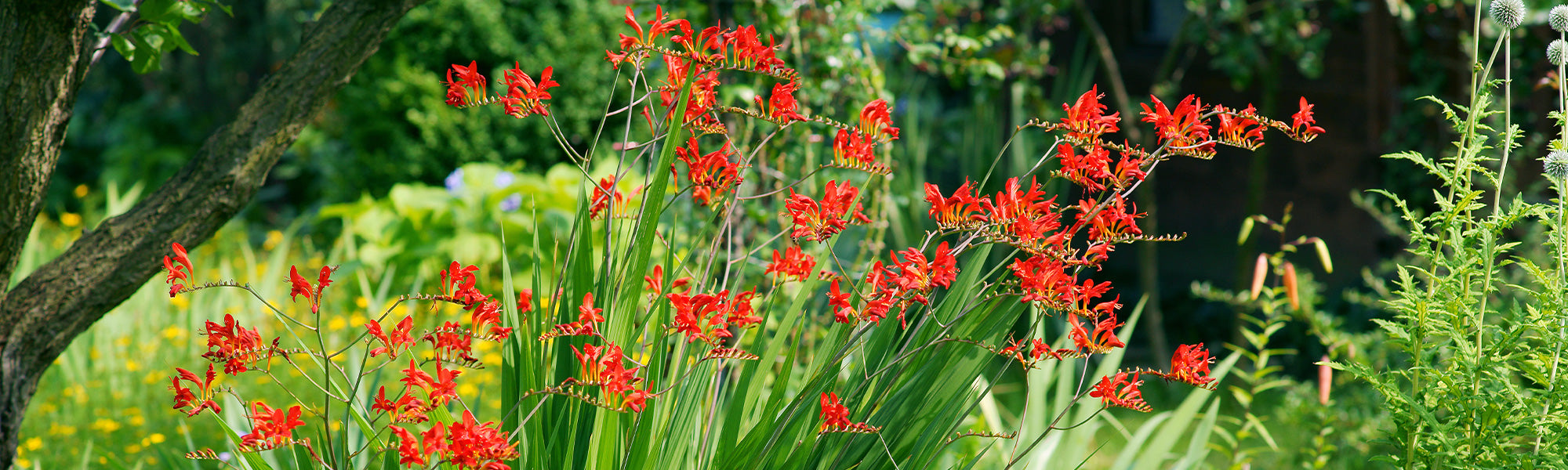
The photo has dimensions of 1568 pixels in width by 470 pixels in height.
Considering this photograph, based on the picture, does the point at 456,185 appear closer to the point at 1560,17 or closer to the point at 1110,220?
the point at 1110,220

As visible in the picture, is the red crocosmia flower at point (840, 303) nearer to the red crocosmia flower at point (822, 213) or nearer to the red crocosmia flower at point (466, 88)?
the red crocosmia flower at point (822, 213)

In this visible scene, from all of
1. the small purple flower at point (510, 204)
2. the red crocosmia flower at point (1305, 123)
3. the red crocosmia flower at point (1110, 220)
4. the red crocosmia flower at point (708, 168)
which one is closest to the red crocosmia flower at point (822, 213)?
the red crocosmia flower at point (708, 168)

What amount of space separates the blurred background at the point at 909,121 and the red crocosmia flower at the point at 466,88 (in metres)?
1.39

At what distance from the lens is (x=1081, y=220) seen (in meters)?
1.20

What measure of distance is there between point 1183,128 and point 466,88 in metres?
0.83

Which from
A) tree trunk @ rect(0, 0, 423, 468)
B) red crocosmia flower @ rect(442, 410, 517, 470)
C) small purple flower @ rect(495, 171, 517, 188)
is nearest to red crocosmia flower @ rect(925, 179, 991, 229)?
red crocosmia flower @ rect(442, 410, 517, 470)

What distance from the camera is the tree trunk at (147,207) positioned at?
5.31ft

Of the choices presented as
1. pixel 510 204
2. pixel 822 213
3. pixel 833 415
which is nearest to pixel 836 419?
pixel 833 415

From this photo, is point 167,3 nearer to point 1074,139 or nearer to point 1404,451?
point 1074,139

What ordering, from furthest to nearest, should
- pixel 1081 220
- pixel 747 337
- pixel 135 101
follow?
pixel 135 101, pixel 747 337, pixel 1081 220

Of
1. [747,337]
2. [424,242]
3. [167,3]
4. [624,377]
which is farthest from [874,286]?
[424,242]

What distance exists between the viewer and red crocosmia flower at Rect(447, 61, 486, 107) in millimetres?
1222

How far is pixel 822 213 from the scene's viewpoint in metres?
1.19

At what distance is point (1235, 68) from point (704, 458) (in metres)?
3.22
